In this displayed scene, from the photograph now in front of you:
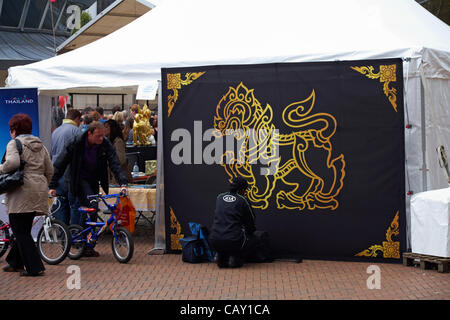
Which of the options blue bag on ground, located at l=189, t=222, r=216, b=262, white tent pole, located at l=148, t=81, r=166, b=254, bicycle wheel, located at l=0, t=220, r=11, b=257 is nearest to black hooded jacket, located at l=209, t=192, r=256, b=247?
blue bag on ground, located at l=189, t=222, r=216, b=262

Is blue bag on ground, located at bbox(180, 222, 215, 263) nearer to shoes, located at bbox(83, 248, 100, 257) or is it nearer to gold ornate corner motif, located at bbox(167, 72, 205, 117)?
shoes, located at bbox(83, 248, 100, 257)

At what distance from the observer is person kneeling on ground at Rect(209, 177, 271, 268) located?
9.05 metres

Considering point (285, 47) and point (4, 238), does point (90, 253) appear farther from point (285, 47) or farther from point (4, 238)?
point (285, 47)

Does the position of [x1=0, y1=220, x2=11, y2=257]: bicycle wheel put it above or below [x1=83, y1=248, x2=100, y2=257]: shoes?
above

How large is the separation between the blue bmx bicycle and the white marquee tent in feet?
7.70

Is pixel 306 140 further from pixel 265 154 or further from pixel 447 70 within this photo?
pixel 447 70

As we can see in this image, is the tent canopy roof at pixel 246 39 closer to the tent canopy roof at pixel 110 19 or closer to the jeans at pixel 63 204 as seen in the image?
the jeans at pixel 63 204

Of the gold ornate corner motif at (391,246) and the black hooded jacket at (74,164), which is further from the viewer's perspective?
the black hooded jacket at (74,164)

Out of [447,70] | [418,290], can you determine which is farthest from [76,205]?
[447,70]

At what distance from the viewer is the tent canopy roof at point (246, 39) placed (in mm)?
10102

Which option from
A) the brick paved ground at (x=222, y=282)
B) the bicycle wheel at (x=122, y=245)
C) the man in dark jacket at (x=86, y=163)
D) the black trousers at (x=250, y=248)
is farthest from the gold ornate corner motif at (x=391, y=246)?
the man in dark jacket at (x=86, y=163)

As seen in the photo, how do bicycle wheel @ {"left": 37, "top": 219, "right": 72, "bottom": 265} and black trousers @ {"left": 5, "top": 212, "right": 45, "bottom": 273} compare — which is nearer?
black trousers @ {"left": 5, "top": 212, "right": 45, "bottom": 273}

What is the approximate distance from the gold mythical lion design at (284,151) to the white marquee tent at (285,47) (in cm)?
85

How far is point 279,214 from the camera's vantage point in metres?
9.76
